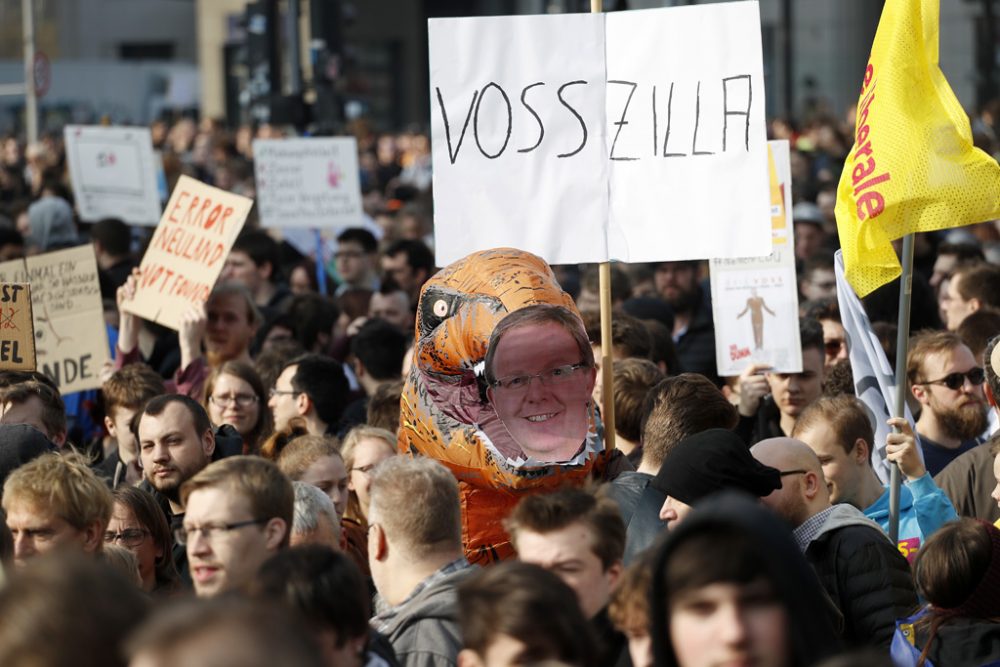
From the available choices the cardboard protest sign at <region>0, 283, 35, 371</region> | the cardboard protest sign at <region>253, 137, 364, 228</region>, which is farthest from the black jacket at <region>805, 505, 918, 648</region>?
the cardboard protest sign at <region>253, 137, 364, 228</region>

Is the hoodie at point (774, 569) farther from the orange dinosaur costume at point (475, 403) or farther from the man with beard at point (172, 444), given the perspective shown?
the man with beard at point (172, 444)

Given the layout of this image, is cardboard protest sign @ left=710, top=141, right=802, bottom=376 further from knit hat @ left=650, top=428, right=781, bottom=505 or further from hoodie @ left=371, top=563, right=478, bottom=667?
hoodie @ left=371, top=563, right=478, bottom=667

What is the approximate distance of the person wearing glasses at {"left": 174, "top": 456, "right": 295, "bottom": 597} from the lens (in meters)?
4.19

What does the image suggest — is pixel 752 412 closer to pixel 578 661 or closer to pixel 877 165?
pixel 877 165

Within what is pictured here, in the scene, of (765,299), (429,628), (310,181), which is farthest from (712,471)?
(310,181)

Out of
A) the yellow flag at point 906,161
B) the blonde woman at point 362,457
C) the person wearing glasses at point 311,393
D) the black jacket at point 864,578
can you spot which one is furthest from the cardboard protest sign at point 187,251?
the black jacket at point 864,578

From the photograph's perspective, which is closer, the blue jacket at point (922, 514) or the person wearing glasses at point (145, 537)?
the person wearing glasses at point (145, 537)

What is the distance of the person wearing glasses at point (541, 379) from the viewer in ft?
16.2

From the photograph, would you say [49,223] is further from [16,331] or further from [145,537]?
[145,537]

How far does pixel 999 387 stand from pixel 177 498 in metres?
3.01

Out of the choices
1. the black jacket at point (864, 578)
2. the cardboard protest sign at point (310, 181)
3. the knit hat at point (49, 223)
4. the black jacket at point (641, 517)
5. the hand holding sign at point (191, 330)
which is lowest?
the black jacket at point (864, 578)

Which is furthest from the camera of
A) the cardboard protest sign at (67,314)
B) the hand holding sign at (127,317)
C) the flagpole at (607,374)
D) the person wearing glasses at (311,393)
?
the hand holding sign at (127,317)

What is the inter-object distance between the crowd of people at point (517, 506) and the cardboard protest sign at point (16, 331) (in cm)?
21

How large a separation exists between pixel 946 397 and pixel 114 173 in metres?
7.51
